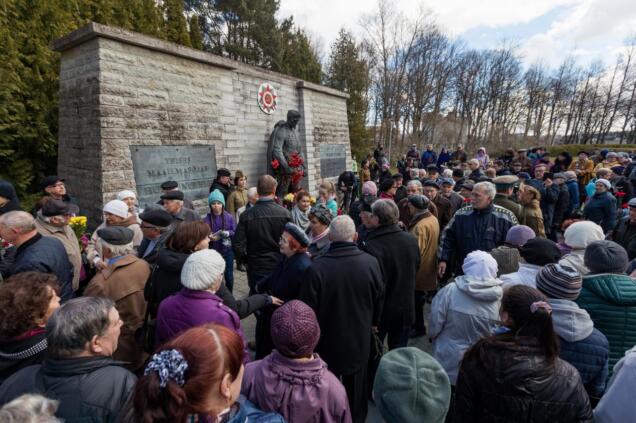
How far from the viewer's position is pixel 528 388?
1.41m

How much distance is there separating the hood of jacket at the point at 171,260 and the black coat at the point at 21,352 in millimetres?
786

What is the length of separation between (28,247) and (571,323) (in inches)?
153

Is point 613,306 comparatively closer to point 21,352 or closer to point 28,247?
point 21,352

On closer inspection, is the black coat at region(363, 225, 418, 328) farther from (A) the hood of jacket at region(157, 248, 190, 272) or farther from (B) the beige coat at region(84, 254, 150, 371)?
(B) the beige coat at region(84, 254, 150, 371)

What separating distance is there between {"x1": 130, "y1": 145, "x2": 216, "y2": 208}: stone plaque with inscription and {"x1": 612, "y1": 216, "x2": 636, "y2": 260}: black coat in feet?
23.6

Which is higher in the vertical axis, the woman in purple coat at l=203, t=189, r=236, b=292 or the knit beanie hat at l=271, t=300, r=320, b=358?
the knit beanie hat at l=271, t=300, r=320, b=358

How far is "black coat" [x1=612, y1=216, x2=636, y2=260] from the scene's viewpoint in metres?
3.84

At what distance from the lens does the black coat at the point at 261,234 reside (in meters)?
3.63

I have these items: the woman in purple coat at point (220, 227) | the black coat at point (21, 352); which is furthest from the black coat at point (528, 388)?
the woman in purple coat at point (220, 227)

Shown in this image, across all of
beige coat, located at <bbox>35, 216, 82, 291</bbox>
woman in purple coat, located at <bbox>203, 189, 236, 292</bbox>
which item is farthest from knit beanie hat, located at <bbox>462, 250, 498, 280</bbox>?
beige coat, located at <bbox>35, 216, 82, 291</bbox>

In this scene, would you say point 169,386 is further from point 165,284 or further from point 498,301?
point 498,301

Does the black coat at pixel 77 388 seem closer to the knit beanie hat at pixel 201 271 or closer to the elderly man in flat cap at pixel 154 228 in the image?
the knit beanie hat at pixel 201 271

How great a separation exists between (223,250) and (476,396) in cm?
357

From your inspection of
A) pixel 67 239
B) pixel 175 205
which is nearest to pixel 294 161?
pixel 175 205
